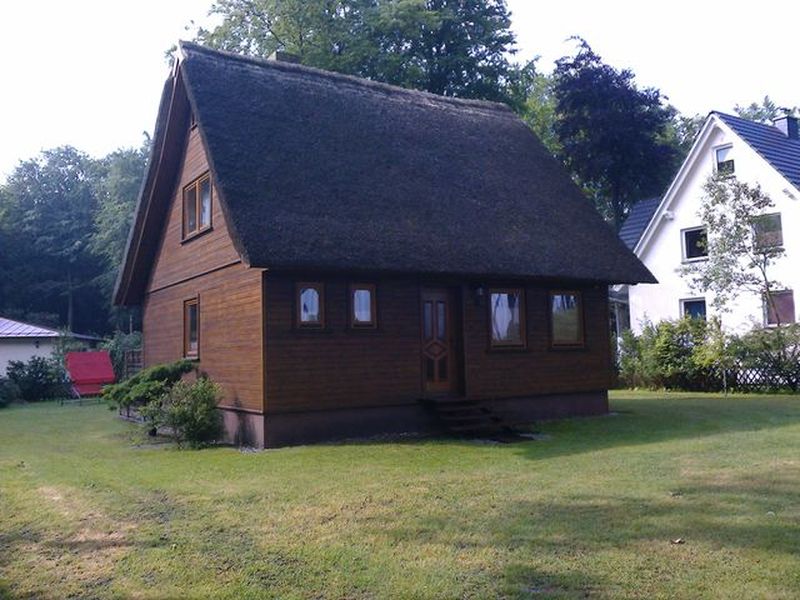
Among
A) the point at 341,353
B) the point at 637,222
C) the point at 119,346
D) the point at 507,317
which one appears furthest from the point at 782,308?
the point at 119,346

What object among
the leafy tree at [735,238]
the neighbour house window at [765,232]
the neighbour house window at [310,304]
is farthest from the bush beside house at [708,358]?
the neighbour house window at [310,304]

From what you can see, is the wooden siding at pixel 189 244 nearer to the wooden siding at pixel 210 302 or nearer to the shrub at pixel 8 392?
the wooden siding at pixel 210 302

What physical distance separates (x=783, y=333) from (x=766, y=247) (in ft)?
8.03

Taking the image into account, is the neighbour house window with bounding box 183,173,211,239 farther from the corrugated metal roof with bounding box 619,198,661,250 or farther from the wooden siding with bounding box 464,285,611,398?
the corrugated metal roof with bounding box 619,198,661,250

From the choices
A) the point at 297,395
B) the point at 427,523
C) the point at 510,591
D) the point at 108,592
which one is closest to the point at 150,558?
the point at 108,592

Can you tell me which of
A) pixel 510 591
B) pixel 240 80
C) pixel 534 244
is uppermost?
pixel 240 80

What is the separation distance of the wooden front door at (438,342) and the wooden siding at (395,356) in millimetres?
224

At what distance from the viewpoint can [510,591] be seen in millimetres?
5434

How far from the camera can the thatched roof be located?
1357 cm

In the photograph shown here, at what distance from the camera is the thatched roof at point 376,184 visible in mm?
13570

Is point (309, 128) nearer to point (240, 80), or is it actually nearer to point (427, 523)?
point (240, 80)

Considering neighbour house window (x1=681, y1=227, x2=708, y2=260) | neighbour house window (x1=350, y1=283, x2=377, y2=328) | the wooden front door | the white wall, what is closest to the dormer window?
Result: neighbour house window (x1=681, y1=227, x2=708, y2=260)

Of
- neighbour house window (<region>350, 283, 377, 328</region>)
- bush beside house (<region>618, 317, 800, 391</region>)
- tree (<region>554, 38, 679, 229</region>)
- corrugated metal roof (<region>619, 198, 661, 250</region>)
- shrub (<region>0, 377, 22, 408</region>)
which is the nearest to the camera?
neighbour house window (<region>350, 283, 377, 328</region>)

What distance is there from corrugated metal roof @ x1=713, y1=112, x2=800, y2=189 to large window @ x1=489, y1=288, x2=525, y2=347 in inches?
527
